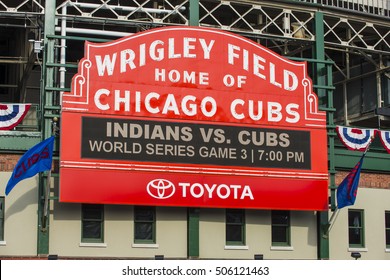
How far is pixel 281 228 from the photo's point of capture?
30656mm

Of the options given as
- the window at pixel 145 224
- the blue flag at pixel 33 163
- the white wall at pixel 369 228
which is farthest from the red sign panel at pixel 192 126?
the white wall at pixel 369 228

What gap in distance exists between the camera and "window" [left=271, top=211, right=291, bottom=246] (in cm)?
3055

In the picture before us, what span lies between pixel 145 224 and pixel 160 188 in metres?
1.50

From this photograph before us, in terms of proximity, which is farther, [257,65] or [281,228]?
[281,228]

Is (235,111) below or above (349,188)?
above

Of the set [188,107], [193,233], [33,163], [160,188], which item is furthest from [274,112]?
[33,163]

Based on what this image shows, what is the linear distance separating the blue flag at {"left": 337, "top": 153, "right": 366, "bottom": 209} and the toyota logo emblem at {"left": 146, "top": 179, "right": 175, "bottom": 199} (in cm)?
604

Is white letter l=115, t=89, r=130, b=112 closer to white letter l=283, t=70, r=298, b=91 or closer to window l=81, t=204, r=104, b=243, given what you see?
window l=81, t=204, r=104, b=243

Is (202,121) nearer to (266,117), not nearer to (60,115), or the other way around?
(266,117)

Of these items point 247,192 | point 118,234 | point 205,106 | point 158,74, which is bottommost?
point 118,234

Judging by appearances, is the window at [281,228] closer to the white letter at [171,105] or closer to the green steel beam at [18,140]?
the white letter at [171,105]

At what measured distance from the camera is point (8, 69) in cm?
4062

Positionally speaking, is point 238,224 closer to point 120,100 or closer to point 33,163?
point 120,100

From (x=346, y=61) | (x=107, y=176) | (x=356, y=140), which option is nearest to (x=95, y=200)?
(x=107, y=176)
